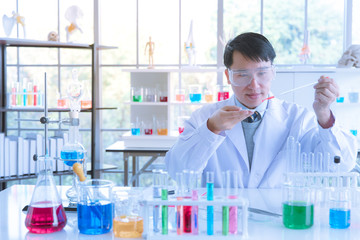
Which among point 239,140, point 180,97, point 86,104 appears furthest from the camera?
point 180,97

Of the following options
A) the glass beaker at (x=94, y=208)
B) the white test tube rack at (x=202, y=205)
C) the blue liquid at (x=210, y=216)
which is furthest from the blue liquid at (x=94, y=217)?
the blue liquid at (x=210, y=216)

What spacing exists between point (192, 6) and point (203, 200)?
4384mm

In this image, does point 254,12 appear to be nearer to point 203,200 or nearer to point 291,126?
point 291,126

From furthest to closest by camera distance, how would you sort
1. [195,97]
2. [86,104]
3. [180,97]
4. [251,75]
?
[180,97], [195,97], [86,104], [251,75]

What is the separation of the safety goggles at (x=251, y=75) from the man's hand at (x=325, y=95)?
0.67ft

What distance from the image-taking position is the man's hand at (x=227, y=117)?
169 centimetres

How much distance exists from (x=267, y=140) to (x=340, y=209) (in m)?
0.72

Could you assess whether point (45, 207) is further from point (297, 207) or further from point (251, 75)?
point (251, 75)

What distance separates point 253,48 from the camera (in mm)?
1885

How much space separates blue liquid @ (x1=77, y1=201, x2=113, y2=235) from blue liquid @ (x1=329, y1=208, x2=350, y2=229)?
2.24 feet

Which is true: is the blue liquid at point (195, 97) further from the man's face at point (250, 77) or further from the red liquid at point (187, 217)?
the red liquid at point (187, 217)

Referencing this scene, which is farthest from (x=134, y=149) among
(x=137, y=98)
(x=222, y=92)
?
(x=222, y=92)

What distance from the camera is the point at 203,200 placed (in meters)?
1.23

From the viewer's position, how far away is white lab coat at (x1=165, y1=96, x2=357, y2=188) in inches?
73.3
